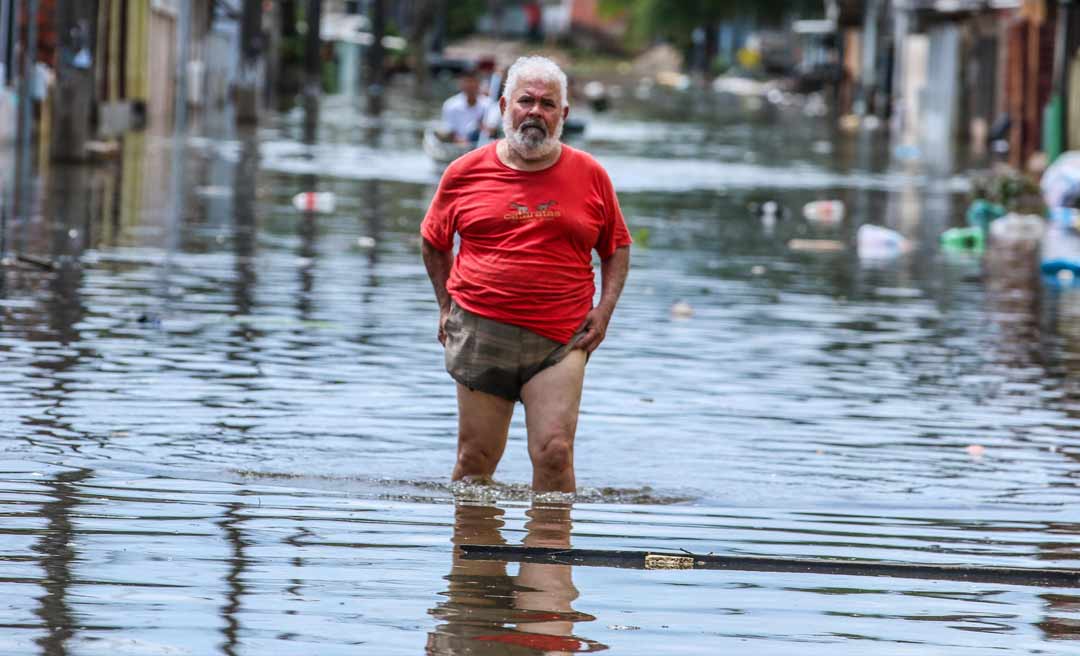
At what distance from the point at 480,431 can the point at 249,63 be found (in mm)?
41076

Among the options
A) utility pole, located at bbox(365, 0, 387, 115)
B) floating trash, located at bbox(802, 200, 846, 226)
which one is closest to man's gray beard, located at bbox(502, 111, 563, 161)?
floating trash, located at bbox(802, 200, 846, 226)

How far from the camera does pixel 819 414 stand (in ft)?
36.5

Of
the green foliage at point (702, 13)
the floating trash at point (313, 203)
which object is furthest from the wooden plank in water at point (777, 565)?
the green foliage at point (702, 13)

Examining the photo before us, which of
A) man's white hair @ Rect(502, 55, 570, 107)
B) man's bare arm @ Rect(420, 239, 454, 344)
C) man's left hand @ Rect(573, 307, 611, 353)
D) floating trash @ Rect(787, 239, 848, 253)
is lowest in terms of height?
floating trash @ Rect(787, 239, 848, 253)

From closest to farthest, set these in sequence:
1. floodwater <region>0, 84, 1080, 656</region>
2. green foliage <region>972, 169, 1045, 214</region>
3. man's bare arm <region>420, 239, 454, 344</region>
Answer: floodwater <region>0, 84, 1080, 656</region>
man's bare arm <region>420, 239, 454, 344</region>
green foliage <region>972, 169, 1045, 214</region>

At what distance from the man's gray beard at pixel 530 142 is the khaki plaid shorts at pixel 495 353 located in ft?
2.01

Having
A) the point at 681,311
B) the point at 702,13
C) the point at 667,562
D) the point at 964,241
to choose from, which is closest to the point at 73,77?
the point at 964,241

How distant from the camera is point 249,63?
4831 centimetres

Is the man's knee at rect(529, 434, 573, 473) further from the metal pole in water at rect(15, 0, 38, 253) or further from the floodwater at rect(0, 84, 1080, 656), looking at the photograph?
the metal pole in water at rect(15, 0, 38, 253)

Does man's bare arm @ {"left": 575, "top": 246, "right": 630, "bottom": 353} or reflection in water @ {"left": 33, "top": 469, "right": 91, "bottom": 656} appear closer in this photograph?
reflection in water @ {"left": 33, "top": 469, "right": 91, "bottom": 656}

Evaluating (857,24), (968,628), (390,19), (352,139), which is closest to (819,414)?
(968,628)

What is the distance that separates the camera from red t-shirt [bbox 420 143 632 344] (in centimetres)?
772

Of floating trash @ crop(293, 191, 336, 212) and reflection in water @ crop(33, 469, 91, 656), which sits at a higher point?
floating trash @ crop(293, 191, 336, 212)

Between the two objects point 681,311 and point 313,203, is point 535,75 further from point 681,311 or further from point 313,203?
point 313,203
